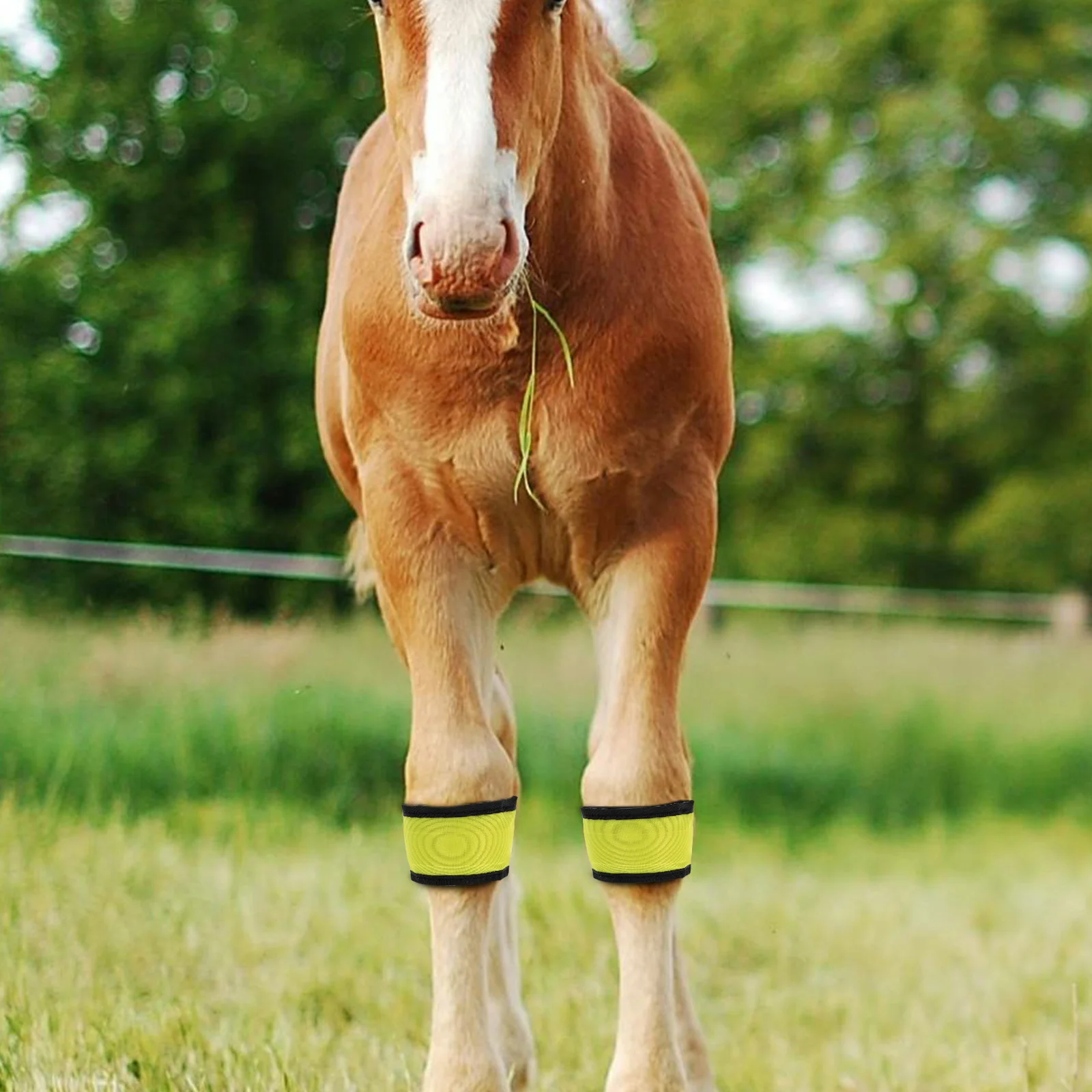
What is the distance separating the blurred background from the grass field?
2 cm

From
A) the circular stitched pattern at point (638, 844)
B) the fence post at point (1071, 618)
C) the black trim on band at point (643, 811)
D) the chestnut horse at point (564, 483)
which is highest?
the chestnut horse at point (564, 483)

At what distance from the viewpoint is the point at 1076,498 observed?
18406 millimetres

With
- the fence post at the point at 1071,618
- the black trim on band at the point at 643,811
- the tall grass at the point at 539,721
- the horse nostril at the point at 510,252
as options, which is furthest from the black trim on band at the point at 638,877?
the fence post at the point at 1071,618

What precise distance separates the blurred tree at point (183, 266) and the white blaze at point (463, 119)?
11.9 m

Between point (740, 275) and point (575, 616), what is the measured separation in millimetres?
6295

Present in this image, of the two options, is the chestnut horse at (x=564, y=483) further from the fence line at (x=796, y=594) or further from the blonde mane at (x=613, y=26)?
the fence line at (x=796, y=594)

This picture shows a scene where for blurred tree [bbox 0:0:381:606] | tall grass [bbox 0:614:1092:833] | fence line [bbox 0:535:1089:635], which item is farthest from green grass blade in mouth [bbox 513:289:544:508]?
blurred tree [bbox 0:0:381:606]

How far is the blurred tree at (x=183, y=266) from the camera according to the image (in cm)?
1422

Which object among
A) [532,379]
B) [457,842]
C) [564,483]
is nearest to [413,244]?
[532,379]

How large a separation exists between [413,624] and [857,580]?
1744 cm

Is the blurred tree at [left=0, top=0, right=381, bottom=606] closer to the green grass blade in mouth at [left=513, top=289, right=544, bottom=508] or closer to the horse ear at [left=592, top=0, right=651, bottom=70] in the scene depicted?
the horse ear at [left=592, top=0, right=651, bottom=70]

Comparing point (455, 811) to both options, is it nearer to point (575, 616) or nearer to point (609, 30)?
point (609, 30)

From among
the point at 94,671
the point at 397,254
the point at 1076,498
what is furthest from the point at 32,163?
the point at 397,254

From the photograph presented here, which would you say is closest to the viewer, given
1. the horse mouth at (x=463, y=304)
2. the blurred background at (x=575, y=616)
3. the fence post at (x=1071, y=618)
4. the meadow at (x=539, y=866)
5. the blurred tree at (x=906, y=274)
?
the horse mouth at (x=463, y=304)
